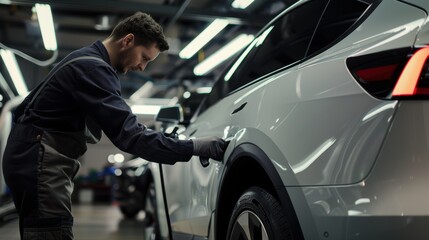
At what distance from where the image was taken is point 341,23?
2.19 m

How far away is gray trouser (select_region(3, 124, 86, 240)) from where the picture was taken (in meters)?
2.30

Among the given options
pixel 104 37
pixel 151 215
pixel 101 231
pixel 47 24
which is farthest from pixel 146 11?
pixel 104 37

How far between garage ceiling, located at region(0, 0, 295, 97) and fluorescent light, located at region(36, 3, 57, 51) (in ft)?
0.48

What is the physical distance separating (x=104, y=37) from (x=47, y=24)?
194 inches

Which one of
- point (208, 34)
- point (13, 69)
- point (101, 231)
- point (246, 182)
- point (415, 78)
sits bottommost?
point (101, 231)

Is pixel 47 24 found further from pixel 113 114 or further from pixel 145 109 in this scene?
pixel 145 109

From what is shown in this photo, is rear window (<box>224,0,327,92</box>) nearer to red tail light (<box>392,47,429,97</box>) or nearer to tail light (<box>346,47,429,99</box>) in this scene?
tail light (<box>346,47,429,99</box>)

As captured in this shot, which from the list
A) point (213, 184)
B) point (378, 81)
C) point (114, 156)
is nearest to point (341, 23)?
point (378, 81)

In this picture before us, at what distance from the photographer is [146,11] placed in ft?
27.3

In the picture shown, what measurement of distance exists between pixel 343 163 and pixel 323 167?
10 cm

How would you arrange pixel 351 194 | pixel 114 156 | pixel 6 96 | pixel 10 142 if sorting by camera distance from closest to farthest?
pixel 351 194 < pixel 10 142 < pixel 6 96 < pixel 114 156

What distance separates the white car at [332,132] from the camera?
168 cm

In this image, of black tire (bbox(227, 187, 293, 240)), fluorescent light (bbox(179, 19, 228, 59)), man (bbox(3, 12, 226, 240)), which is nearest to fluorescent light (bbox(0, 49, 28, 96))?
fluorescent light (bbox(179, 19, 228, 59))

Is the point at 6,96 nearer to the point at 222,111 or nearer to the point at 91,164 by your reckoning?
the point at 222,111
